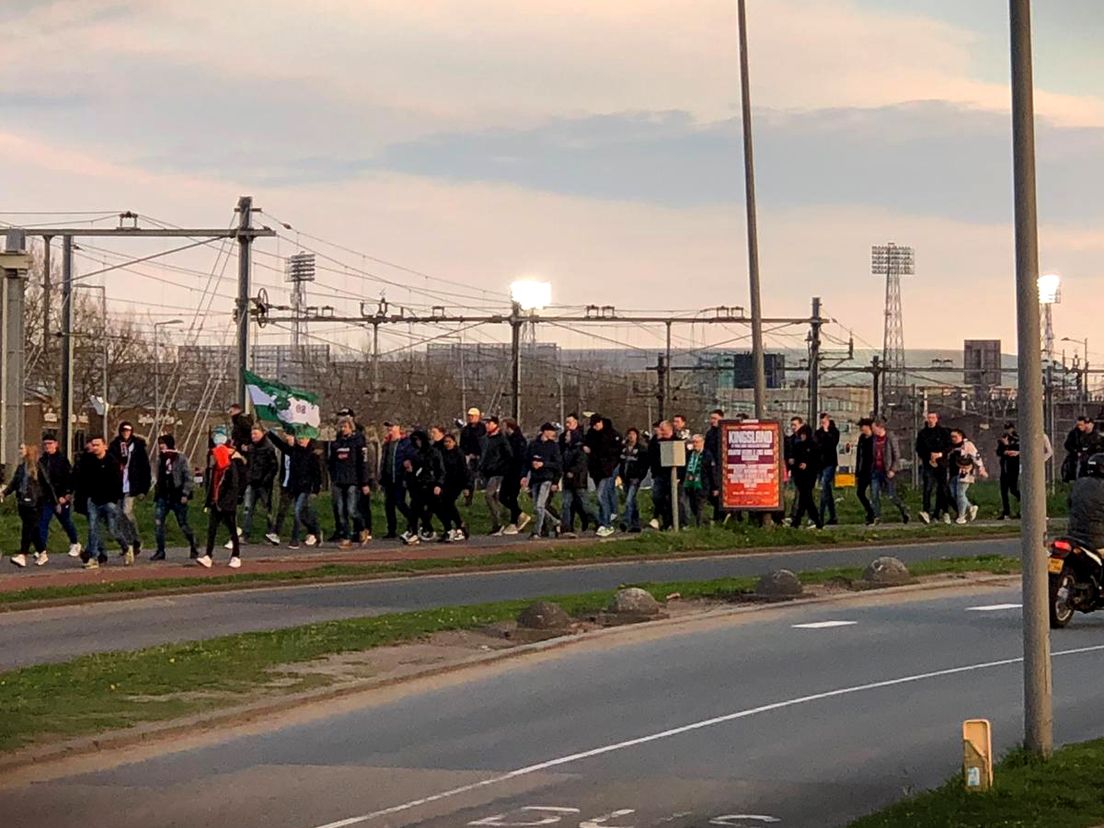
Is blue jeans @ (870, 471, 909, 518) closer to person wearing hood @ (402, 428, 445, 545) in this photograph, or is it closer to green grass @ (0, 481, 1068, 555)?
green grass @ (0, 481, 1068, 555)

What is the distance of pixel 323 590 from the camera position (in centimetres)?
2333

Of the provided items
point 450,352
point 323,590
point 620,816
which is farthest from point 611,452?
point 450,352

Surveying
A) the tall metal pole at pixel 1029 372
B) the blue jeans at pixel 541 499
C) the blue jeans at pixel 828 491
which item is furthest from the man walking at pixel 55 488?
the tall metal pole at pixel 1029 372

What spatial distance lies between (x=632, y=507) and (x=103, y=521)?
30.8 ft

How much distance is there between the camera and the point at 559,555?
2742cm

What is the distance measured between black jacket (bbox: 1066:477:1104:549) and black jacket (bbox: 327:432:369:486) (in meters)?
12.5

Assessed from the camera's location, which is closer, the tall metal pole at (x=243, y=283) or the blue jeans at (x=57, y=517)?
the blue jeans at (x=57, y=517)

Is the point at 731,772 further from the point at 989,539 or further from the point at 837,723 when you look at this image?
the point at 989,539

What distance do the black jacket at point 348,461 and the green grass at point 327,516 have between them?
2.50m

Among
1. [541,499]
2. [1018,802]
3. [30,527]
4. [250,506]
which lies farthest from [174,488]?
[1018,802]

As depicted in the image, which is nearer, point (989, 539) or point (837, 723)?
point (837, 723)

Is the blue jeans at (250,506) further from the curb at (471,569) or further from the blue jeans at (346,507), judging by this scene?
the curb at (471,569)

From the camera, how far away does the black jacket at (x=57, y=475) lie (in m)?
25.8

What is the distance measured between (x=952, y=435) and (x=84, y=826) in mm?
24976
